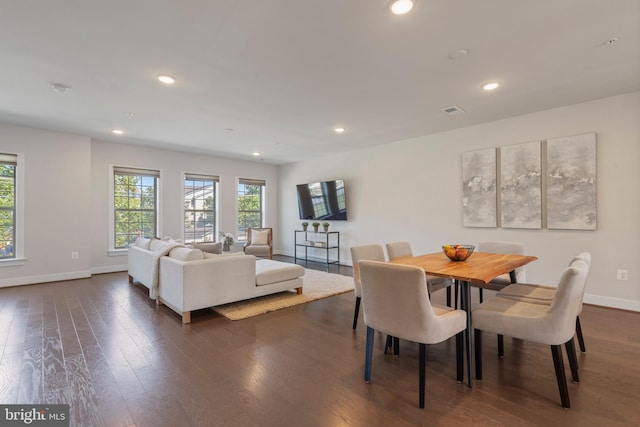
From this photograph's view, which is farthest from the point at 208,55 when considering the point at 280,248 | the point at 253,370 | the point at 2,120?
the point at 280,248

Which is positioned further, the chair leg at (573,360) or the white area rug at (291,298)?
the white area rug at (291,298)

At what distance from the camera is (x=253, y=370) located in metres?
2.23

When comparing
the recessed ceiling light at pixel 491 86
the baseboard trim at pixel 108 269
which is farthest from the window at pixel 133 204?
the recessed ceiling light at pixel 491 86

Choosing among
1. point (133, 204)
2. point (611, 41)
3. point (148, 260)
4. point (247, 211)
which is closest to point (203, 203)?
point (247, 211)

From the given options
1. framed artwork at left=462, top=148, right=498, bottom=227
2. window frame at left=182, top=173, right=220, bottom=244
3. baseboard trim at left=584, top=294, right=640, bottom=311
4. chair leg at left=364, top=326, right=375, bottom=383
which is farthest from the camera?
window frame at left=182, top=173, right=220, bottom=244

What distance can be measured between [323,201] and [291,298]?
3262 mm

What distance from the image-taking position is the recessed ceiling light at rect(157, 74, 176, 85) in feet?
9.77

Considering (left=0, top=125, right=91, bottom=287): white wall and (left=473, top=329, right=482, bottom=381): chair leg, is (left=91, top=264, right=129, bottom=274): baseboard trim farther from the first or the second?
(left=473, top=329, right=482, bottom=381): chair leg

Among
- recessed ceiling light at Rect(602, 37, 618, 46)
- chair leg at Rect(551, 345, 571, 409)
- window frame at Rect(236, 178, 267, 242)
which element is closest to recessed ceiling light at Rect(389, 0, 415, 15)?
recessed ceiling light at Rect(602, 37, 618, 46)

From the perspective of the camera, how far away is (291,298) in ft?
13.3

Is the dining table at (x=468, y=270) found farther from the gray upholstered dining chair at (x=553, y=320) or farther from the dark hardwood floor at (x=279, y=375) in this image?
the dark hardwood floor at (x=279, y=375)

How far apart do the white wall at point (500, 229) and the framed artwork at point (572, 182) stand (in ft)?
0.29

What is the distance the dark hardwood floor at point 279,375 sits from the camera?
173cm

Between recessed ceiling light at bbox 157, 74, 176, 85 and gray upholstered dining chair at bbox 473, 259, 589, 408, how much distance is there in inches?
136
